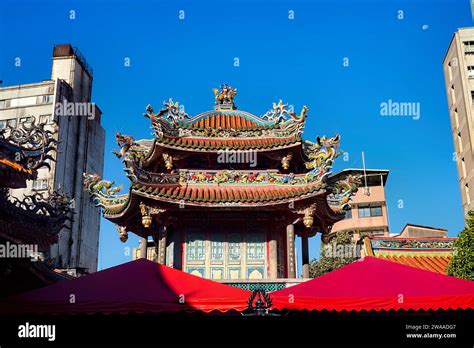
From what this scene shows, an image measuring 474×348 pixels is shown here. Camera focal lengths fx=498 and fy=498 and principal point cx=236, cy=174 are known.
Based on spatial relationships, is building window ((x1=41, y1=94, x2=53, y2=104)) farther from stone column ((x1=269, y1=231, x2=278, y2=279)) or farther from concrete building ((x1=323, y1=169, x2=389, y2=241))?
stone column ((x1=269, y1=231, x2=278, y2=279))

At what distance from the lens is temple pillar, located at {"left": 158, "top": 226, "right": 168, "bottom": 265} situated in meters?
15.8

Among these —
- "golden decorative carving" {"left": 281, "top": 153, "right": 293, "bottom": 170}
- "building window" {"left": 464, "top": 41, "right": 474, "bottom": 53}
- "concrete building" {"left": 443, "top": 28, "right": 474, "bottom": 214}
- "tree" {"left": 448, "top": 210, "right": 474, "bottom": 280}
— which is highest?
"building window" {"left": 464, "top": 41, "right": 474, "bottom": 53}

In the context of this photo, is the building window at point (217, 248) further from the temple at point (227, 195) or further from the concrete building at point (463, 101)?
the concrete building at point (463, 101)

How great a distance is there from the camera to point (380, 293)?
8.48 meters

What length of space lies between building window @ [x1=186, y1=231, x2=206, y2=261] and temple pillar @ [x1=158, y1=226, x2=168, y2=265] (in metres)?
0.79

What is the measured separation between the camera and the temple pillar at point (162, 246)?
1575cm

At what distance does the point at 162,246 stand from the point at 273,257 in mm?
3586

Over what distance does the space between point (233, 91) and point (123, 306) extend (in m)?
13.8

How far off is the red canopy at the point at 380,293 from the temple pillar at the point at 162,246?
25.1ft

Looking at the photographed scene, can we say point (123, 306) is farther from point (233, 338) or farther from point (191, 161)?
point (191, 161)

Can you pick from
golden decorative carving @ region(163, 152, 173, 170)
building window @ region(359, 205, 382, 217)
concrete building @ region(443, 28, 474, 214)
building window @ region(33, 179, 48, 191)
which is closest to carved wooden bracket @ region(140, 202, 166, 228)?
golden decorative carving @ region(163, 152, 173, 170)

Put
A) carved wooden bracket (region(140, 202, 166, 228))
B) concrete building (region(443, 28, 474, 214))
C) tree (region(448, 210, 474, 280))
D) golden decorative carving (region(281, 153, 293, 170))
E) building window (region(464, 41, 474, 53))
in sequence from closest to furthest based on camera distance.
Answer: carved wooden bracket (region(140, 202, 166, 228)) → tree (region(448, 210, 474, 280)) → golden decorative carving (region(281, 153, 293, 170)) → concrete building (region(443, 28, 474, 214)) → building window (region(464, 41, 474, 53))

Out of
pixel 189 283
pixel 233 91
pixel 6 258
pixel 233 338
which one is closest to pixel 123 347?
pixel 233 338

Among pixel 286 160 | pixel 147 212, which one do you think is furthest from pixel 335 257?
pixel 147 212
